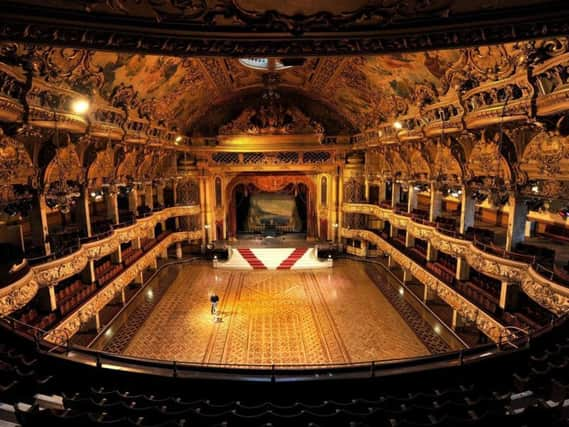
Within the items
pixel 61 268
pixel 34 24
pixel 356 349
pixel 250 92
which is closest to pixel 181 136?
pixel 250 92

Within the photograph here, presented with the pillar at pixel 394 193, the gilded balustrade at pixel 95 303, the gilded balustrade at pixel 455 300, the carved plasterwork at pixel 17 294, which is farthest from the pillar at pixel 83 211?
the pillar at pixel 394 193

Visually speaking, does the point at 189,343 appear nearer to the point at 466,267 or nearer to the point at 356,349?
the point at 356,349

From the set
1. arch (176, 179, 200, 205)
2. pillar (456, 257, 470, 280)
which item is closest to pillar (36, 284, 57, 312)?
arch (176, 179, 200, 205)

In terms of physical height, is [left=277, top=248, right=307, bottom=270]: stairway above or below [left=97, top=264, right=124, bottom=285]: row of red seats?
below

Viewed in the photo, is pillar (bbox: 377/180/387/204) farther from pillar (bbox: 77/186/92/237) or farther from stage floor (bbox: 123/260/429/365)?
pillar (bbox: 77/186/92/237)

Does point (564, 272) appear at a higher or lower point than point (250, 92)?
lower

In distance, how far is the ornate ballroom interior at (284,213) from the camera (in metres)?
2.36

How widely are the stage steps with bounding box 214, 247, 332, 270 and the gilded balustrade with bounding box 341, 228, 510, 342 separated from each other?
4.06 m

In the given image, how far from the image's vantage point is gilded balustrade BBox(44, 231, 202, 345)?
866 centimetres

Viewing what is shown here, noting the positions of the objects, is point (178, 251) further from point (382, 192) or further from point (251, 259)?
point (382, 192)

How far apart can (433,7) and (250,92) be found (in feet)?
59.9

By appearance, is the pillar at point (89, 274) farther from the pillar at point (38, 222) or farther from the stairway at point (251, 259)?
the stairway at point (251, 259)

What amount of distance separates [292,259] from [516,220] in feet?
37.9

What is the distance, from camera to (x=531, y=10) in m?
2.03
